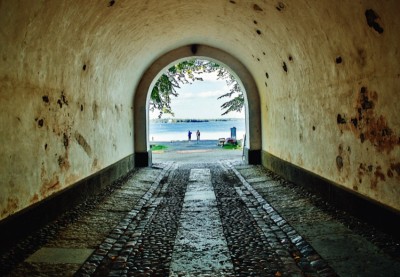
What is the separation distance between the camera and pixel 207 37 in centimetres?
1091

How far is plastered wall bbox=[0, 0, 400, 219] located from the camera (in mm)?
4406

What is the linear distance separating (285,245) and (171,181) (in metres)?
5.61

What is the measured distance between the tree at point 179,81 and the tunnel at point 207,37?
21.4 ft

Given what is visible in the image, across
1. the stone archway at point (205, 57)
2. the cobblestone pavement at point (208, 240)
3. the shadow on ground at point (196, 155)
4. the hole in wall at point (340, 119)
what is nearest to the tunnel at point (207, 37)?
the hole in wall at point (340, 119)

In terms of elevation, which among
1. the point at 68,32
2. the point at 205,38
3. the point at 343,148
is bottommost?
the point at 343,148

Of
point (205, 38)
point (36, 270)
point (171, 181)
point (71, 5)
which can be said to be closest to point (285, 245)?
point (36, 270)

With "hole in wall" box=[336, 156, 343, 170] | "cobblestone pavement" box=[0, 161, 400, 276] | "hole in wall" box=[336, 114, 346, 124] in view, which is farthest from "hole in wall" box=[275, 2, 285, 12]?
"cobblestone pavement" box=[0, 161, 400, 276]

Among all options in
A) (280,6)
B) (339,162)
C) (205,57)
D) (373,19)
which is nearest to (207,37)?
(205,57)

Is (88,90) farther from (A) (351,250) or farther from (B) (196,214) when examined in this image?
(A) (351,250)

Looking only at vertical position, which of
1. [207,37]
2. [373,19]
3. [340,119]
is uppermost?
[207,37]

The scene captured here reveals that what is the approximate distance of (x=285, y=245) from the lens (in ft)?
14.6

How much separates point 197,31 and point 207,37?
75 cm

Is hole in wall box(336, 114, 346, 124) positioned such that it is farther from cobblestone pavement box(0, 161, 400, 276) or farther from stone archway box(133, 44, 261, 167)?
stone archway box(133, 44, 261, 167)

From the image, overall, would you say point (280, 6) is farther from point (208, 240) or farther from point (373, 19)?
point (208, 240)
